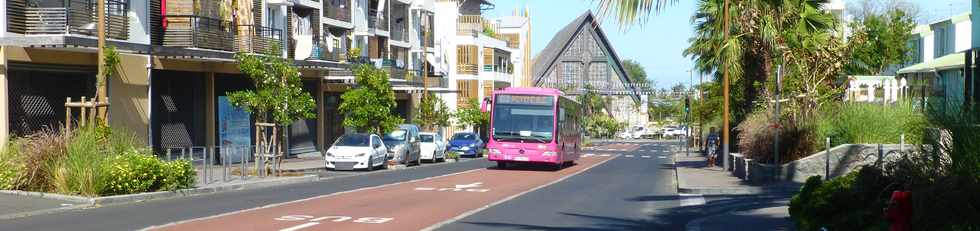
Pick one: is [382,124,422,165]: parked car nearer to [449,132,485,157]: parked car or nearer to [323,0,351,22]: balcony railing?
[323,0,351,22]: balcony railing

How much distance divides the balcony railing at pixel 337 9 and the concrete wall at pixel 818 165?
2938 centimetres

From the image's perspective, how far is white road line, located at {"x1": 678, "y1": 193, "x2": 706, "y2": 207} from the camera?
22703 millimetres

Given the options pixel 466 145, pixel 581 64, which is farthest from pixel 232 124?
pixel 581 64

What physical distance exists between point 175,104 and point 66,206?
21.0 m

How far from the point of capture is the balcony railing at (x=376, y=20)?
2461 inches

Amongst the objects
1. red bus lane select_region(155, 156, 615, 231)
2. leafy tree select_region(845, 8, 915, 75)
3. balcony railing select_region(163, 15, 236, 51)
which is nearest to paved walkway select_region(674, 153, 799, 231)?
red bus lane select_region(155, 156, 615, 231)

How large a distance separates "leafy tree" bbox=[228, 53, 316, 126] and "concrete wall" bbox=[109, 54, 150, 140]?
196 inches

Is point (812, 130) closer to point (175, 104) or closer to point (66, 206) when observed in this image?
point (66, 206)

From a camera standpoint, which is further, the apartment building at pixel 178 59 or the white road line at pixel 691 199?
the apartment building at pixel 178 59

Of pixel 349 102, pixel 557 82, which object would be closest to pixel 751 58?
pixel 349 102

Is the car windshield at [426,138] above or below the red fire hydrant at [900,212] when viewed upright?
below

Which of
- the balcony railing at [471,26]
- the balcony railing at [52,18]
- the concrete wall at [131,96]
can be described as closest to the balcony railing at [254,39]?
the concrete wall at [131,96]

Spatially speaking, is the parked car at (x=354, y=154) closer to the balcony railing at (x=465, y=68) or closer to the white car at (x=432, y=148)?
the white car at (x=432, y=148)

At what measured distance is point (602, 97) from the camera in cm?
14162
